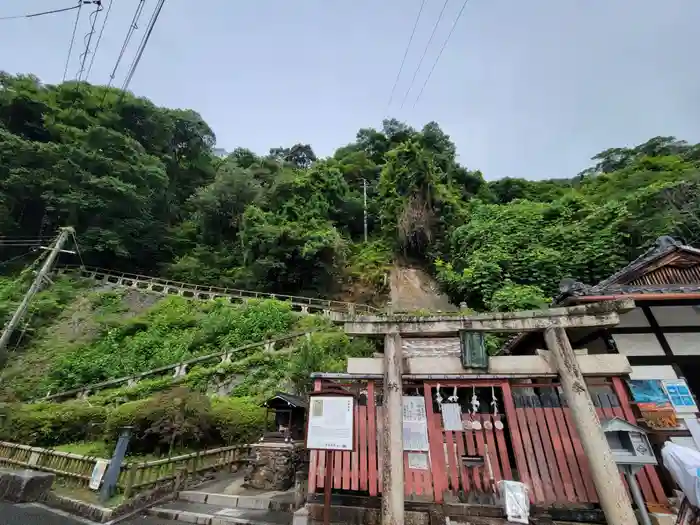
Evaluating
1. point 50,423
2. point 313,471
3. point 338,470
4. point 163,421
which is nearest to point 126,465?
point 163,421

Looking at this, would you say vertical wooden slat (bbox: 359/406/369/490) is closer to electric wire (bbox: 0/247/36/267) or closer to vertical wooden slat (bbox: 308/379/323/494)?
vertical wooden slat (bbox: 308/379/323/494)

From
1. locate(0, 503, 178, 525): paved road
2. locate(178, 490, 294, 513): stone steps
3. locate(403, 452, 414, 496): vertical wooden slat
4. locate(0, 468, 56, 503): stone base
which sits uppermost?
locate(403, 452, 414, 496): vertical wooden slat

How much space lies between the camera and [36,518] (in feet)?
20.5

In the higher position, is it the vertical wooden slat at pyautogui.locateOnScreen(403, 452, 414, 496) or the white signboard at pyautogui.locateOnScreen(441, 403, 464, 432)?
the white signboard at pyautogui.locateOnScreen(441, 403, 464, 432)

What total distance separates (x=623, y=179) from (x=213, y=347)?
27.5 meters

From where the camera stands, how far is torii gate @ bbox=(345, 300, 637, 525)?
15.5 feet

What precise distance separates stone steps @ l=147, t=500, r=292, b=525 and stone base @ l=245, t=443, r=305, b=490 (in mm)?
1398

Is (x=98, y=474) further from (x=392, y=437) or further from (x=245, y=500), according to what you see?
(x=392, y=437)

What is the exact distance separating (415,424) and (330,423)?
1579 mm

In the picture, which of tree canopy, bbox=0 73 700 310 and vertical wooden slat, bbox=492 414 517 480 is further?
tree canopy, bbox=0 73 700 310

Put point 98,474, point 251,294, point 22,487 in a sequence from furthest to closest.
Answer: point 251,294 → point 98,474 → point 22,487

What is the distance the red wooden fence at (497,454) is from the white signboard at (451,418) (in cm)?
16

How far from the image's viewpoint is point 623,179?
22.8 metres

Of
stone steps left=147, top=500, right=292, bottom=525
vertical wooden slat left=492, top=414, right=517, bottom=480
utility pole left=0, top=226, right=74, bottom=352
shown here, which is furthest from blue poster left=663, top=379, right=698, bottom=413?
utility pole left=0, top=226, right=74, bottom=352
